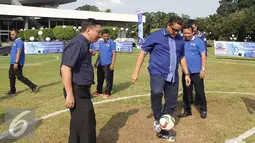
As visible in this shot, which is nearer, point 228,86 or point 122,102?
point 122,102

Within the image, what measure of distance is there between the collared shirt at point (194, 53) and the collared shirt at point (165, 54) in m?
1.24

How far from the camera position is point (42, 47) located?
30.8 metres

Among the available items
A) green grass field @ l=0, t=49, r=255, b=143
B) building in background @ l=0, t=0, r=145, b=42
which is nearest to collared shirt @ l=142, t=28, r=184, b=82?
green grass field @ l=0, t=49, r=255, b=143

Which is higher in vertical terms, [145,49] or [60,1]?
[60,1]

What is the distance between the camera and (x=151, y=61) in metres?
4.93

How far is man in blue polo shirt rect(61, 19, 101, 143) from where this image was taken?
3539 mm

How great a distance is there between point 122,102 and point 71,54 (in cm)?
417

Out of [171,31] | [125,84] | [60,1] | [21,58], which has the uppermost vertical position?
[60,1]

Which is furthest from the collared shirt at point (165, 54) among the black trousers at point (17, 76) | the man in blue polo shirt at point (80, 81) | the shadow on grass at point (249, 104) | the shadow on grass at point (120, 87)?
the black trousers at point (17, 76)

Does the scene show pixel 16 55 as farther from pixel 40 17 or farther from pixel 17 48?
pixel 40 17

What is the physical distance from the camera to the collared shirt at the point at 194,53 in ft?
19.7

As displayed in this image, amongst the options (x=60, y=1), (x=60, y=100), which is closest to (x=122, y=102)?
(x=60, y=100)

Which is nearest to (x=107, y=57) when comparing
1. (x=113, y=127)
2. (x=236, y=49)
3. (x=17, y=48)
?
(x=17, y=48)

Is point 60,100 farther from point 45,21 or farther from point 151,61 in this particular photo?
point 45,21
